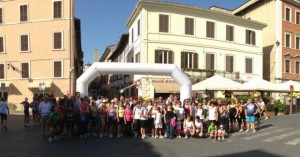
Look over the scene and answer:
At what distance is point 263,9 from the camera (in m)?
42.9

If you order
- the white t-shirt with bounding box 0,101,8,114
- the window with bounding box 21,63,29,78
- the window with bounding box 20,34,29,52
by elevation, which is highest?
the window with bounding box 20,34,29,52

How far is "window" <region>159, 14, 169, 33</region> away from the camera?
106ft

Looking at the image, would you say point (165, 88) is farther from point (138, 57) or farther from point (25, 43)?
point (25, 43)

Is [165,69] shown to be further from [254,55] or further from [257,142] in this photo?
[254,55]

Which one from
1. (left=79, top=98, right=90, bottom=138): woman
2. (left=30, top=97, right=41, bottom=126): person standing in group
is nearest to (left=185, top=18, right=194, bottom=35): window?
(left=30, top=97, right=41, bottom=126): person standing in group

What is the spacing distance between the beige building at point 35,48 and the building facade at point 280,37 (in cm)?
2164

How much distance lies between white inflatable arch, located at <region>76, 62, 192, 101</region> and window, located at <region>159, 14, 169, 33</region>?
14246 mm

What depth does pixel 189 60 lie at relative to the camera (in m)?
33.6

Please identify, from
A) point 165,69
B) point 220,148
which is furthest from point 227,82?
point 220,148

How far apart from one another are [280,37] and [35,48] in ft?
85.4

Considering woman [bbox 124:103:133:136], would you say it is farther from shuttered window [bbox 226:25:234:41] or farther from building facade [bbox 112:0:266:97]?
shuttered window [bbox 226:25:234:41]

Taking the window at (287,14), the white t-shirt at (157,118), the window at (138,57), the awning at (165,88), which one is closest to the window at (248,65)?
the window at (287,14)

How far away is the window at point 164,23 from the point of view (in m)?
32.2

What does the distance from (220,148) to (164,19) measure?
21156mm
